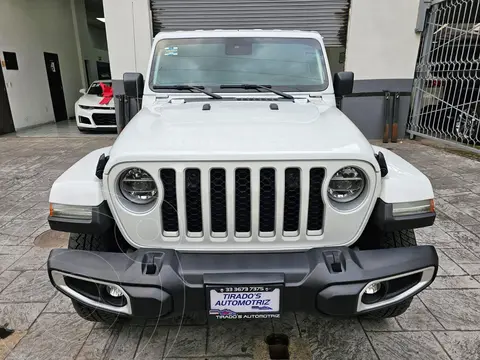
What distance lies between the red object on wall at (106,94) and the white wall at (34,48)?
2.34 metres

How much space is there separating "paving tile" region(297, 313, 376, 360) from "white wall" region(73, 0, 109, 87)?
14.2m

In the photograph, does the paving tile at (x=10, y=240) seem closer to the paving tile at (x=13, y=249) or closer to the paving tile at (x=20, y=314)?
the paving tile at (x=13, y=249)

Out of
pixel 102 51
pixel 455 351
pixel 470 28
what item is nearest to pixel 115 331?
pixel 455 351

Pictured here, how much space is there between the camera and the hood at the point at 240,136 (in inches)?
67.9

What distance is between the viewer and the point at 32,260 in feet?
10.8

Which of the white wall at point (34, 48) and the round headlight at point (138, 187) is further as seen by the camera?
the white wall at point (34, 48)

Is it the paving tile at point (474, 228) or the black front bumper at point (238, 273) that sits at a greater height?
the black front bumper at point (238, 273)

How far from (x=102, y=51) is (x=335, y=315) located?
56.3 ft

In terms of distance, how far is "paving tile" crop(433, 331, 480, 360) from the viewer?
7.13 feet

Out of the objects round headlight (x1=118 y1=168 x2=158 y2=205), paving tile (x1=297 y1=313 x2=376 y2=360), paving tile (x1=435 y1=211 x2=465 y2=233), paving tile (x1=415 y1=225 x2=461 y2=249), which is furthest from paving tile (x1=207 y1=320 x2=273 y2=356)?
paving tile (x1=435 y1=211 x2=465 y2=233)

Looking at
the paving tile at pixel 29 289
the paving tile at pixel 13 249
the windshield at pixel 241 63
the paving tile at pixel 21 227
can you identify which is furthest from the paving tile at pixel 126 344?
the paving tile at pixel 21 227

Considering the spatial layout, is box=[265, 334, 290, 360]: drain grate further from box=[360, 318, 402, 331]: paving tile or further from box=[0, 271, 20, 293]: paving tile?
box=[0, 271, 20, 293]: paving tile

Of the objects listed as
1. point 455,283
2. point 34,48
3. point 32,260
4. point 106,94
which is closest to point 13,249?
point 32,260

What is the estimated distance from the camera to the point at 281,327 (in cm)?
242
